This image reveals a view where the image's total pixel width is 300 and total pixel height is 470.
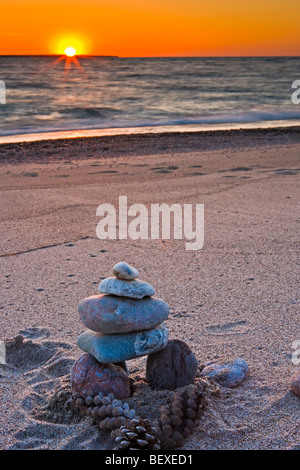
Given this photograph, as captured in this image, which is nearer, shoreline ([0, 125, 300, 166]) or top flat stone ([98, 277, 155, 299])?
top flat stone ([98, 277, 155, 299])

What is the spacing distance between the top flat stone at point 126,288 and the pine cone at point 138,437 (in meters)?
0.56

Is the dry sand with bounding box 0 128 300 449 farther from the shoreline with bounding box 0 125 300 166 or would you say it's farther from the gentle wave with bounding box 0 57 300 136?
the gentle wave with bounding box 0 57 300 136

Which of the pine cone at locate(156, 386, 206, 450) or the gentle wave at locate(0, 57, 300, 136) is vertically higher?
the gentle wave at locate(0, 57, 300, 136)

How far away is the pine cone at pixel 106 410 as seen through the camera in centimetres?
215

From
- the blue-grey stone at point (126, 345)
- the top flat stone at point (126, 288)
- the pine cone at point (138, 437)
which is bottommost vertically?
the pine cone at point (138, 437)

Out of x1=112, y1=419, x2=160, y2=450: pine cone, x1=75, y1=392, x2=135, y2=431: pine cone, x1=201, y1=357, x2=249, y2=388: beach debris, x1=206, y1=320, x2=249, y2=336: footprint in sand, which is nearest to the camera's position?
x1=112, y1=419, x2=160, y2=450: pine cone

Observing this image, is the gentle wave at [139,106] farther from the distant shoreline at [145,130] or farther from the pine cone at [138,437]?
the pine cone at [138,437]

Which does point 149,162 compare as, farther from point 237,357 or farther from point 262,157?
point 237,357

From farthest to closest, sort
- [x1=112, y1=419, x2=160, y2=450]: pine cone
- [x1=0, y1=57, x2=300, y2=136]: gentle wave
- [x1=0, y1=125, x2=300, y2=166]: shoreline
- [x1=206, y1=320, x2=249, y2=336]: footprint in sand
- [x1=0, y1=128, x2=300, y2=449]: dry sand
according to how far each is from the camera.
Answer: [x1=0, y1=57, x2=300, y2=136]: gentle wave, [x1=0, y1=125, x2=300, y2=166]: shoreline, [x1=206, y1=320, x2=249, y2=336]: footprint in sand, [x1=0, y1=128, x2=300, y2=449]: dry sand, [x1=112, y1=419, x2=160, y2=450]: pine cone

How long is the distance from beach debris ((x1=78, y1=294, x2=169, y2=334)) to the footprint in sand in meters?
0.76

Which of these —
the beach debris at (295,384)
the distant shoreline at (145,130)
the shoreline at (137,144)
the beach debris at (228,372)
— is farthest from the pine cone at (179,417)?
the distant shoreline at (145,130)

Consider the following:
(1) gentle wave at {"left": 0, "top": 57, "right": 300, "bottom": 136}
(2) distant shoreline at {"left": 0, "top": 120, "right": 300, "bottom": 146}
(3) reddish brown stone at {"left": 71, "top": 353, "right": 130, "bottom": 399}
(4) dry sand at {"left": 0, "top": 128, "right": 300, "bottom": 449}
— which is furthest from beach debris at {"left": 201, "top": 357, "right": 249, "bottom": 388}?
(1) gentle wave at {"left": 0, "top": 57, "right": 300, "bottom": 136}

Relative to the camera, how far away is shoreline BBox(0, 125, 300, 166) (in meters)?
9.20
